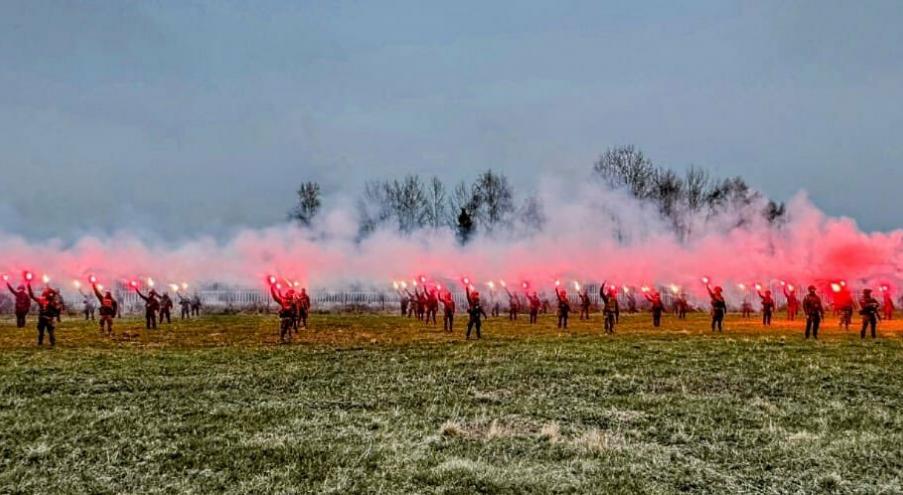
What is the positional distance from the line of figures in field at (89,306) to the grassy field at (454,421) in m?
3.35

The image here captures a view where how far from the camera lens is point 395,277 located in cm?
5425

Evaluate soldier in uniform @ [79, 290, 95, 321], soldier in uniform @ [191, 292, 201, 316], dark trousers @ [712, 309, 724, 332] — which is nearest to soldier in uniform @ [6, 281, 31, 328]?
soldier in uniform @ [79, 290, 95, 321]

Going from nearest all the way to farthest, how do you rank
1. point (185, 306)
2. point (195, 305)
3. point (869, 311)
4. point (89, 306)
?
1. point (869, 311)
2. point (89, 306)
3. point (185, 306)
4. point (195, 305)

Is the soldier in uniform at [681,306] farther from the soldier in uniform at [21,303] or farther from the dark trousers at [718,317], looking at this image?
the soldier in uniform at [21,303]

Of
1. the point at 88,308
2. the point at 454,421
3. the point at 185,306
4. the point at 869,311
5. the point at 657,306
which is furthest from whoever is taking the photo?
the point at 185,306

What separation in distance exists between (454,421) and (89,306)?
39592 millimetres

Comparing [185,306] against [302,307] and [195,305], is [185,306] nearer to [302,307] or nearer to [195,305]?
[195,305]

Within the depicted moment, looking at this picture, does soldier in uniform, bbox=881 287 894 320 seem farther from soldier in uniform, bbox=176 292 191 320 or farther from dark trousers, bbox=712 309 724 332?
soldier in uniform, bbox=176 292 191 320

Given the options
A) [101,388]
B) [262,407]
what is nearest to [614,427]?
[262,407]

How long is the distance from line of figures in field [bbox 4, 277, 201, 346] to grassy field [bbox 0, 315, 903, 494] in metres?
3.35

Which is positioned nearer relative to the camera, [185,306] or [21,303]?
→ [21,303]

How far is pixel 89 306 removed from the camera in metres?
44.4

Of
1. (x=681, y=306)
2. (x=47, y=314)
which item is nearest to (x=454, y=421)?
(x=47, y=314)

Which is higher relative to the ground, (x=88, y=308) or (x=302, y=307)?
(x=302, y=307)
